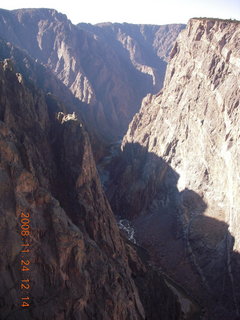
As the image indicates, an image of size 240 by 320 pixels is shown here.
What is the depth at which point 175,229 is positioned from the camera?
54.0m

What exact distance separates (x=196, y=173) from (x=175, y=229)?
9756 millimetres

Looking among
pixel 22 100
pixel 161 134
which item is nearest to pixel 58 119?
pixel 22 100

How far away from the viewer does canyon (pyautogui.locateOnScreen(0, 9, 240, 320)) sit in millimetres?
26000

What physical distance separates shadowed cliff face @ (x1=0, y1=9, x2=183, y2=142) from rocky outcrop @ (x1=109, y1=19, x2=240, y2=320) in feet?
163

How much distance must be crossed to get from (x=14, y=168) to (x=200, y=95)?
42.4m

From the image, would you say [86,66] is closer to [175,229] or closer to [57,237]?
[175,229]

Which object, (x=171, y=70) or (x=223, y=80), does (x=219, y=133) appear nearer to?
(x=223, y=80)

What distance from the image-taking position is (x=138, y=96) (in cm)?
14688
